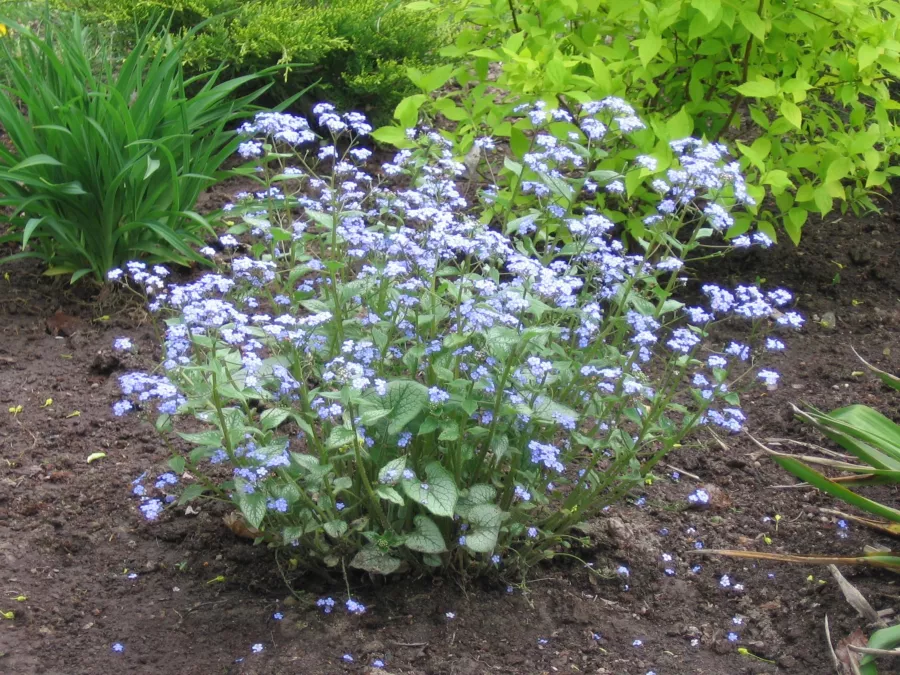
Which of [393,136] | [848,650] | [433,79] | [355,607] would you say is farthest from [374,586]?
[433,79]

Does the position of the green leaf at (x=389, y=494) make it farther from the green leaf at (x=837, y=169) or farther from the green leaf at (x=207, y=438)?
the green leaf at (x=837, y=169)

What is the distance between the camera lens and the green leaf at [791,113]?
11.2ft

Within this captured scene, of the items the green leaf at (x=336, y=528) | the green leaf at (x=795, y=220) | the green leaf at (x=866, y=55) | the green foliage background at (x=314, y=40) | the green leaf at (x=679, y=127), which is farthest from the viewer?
the green foliage background at (x=314, y=40)

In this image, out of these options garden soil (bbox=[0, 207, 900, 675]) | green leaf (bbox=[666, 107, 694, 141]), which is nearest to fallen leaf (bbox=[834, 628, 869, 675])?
garden soil (bbox=[0, 207, 900, 675])

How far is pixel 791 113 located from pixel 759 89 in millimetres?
145

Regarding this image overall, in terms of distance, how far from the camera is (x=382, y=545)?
235 centimetres

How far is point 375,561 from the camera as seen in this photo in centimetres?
236

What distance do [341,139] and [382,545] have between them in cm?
317

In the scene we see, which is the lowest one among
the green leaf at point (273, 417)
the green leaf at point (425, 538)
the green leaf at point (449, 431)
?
the green leaf at point (425, 538)

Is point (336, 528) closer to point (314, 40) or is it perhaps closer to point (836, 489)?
point (836, 489)

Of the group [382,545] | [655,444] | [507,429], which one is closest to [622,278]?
[507,429]

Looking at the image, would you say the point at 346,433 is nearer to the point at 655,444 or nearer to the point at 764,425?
the point at 655,444

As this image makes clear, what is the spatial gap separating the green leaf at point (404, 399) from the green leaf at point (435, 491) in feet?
0.45

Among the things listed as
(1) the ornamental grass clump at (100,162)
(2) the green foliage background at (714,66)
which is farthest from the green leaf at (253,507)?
(1) the ornamental grass clump at (100,162)
